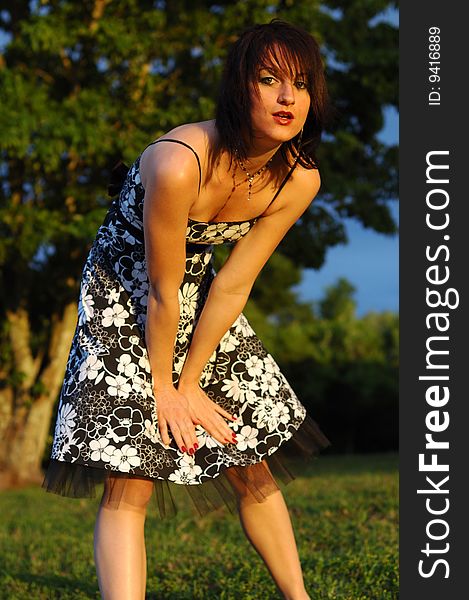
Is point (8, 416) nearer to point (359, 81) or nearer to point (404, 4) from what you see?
point (359, 81)

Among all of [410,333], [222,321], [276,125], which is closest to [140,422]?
[222,321]

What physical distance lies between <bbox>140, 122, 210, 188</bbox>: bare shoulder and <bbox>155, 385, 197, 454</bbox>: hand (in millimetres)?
677

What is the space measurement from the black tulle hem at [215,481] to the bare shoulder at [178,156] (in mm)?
914

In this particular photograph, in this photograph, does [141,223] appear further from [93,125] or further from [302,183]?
[93,125]

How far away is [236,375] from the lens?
2.94m

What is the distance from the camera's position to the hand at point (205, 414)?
2.73 metres

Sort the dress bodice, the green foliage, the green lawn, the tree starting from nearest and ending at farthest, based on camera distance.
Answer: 1. the dress bodice
2. the green lawn
3. the tree
4. the green foliage

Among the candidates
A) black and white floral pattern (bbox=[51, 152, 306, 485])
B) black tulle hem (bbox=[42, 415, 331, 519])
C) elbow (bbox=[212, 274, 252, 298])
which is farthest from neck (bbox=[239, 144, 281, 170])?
black tulle hem (bbox=[42, 415, 331, 519])

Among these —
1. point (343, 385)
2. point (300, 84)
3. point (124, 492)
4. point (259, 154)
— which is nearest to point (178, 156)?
point (259, 154)

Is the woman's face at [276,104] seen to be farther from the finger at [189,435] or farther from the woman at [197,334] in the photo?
the finger at [189,435]

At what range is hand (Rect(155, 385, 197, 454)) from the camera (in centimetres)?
265

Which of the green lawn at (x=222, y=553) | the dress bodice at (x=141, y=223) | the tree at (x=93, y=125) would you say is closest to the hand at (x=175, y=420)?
the dress bodice at (x=141, y=223)

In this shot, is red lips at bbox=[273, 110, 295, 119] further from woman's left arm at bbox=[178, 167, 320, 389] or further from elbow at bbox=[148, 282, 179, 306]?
elbow at bbox=[148, 282, 179, 306]

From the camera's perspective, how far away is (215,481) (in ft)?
9.18
